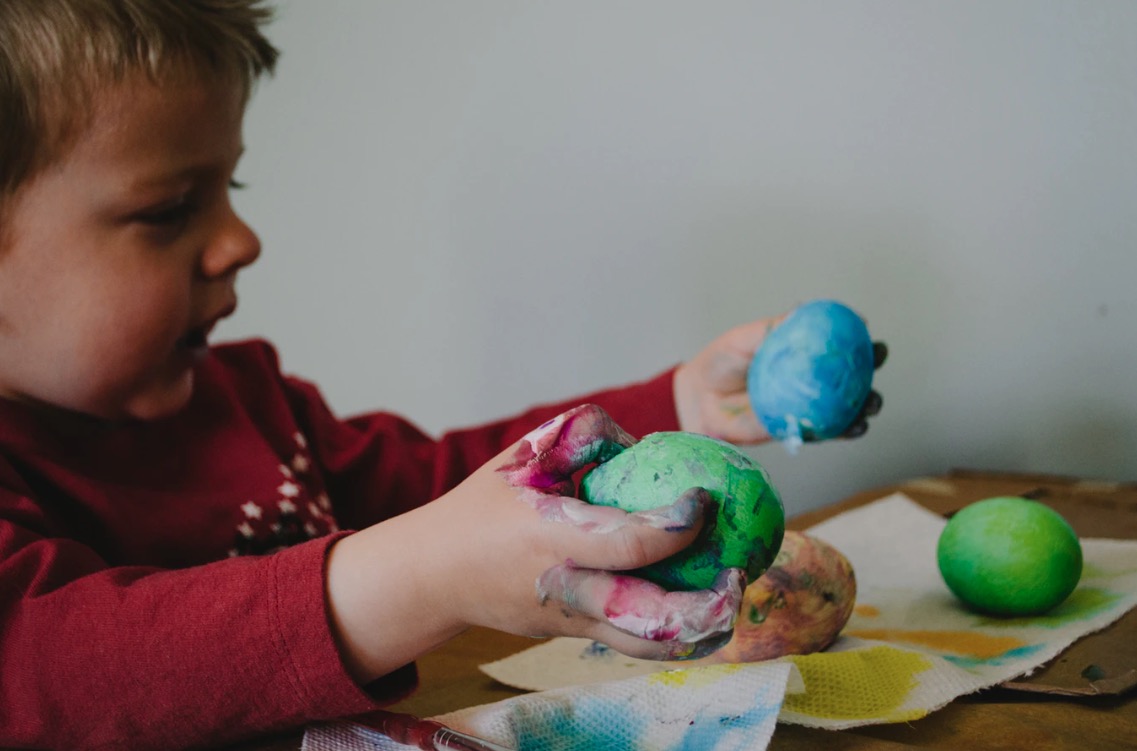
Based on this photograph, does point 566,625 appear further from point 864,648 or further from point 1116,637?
point 1116,637

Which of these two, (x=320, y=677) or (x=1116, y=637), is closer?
(x=320, y=677)

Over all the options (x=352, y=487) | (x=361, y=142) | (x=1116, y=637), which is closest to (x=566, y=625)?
(x=1116, y=637)

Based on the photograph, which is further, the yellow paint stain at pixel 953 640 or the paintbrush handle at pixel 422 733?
the yellow paint stain at pixel 953 640

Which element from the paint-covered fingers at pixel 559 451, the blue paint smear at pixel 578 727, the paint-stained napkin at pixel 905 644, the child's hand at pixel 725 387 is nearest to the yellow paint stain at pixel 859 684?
the paint-stained napkin at pixel 905 644

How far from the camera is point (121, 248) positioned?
77 cm

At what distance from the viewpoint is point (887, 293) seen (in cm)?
120

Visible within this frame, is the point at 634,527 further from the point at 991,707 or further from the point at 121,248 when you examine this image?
the point at 121,248

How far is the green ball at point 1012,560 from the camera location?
81 cm

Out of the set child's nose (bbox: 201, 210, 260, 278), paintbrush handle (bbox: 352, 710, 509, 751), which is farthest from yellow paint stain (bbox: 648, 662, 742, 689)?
child's nose (bbox: 201, 210, 260, 278)

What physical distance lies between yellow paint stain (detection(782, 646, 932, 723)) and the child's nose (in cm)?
53

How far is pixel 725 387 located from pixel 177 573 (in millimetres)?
576

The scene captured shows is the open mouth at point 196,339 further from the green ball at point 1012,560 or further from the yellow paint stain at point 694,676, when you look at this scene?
the green ball at point 1012,560

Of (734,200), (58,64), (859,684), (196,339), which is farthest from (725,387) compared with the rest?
(58,64)

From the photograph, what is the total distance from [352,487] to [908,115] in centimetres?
75
